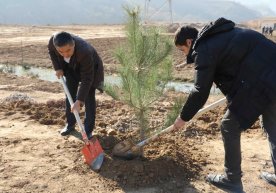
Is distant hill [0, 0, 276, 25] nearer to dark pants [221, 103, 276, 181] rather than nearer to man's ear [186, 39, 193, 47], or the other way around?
dark pants [221, 103, 276, 181]

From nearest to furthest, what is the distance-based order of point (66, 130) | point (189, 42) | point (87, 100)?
point (189, 42)
point (87, 100)
point (66, 130)

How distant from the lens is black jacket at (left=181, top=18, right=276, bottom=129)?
3.32 metres

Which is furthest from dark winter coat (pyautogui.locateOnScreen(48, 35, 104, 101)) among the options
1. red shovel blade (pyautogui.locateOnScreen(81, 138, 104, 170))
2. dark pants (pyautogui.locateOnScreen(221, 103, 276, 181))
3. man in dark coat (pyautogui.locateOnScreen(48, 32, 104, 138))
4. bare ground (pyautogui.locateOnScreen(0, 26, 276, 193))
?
dark pants (pyautogui.locateOnScreen(221, 103, 276, 181))

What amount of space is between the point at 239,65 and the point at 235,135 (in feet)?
2.19

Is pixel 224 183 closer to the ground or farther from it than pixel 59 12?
farther from it

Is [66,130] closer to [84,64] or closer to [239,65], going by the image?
[84,64]

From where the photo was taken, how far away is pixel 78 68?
4879mm

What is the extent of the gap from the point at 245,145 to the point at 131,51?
2.06m

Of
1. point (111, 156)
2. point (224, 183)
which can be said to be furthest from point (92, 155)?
point (224, 183)

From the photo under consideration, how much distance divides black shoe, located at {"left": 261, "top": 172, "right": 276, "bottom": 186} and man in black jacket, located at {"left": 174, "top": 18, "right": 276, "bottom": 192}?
1.04m

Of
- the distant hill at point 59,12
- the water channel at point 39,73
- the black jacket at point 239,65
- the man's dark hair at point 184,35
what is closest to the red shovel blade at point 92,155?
the black jacket at point 239,65

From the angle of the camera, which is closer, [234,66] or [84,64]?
[234,66]

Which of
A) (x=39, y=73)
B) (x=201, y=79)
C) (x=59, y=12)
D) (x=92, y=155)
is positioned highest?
(x=201, y=79)

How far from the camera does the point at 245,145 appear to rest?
5.32m
